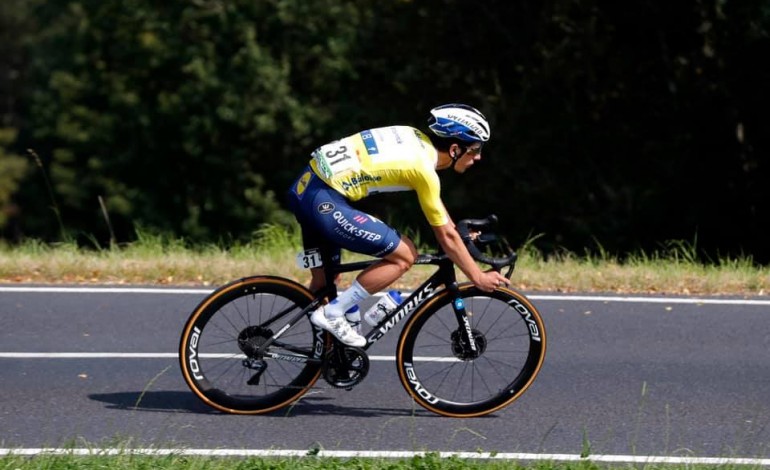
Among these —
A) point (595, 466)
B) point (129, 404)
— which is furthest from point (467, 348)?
point (129, 404)

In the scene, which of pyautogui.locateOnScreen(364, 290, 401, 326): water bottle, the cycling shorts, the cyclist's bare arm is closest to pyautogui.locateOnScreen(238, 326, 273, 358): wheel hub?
pyautogui.locateOnScreen(364, 290, 401, 326): water bottle

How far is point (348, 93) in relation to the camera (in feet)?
105

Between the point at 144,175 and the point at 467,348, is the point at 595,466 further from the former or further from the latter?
the point at 144,175

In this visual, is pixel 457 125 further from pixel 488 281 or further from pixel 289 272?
pixel 289 272

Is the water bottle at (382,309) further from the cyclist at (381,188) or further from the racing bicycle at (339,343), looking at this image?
the cyclist at (381,188)

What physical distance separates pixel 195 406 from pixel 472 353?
1663 mm

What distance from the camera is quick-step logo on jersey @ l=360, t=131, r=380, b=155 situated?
23.9ft

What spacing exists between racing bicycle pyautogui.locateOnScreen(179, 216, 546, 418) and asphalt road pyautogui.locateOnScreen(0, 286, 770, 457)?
0.50 ft

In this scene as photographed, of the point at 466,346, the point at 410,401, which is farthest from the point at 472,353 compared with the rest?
the point at 410,401

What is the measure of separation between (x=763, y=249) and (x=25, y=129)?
106 ft

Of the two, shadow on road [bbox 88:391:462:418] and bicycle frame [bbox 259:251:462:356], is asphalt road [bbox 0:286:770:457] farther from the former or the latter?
bicycle frame [bbox 259:251:462:356]

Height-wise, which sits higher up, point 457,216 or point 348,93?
point 348,93

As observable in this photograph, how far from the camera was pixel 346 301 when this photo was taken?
745 centimetres

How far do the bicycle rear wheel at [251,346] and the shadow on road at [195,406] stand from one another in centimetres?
12
